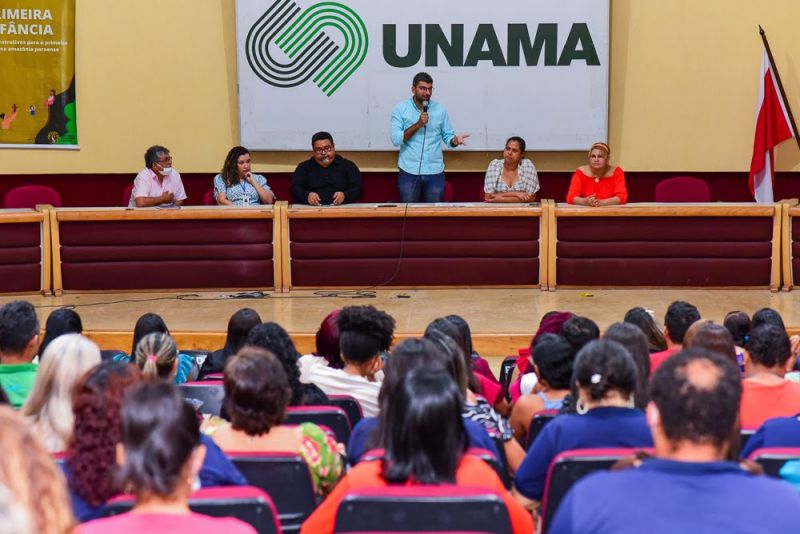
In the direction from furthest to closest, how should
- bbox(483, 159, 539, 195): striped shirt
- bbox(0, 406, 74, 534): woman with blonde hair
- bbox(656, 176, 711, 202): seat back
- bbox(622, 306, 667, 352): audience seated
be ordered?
bbox(656, 176, 711, 202): seat back → bbox(483, 159, 539, 195): striped shirt → bbox(622, 306, 667, 352): audience seated → bbox(0, 406, 74, 534): woman with blonde hair

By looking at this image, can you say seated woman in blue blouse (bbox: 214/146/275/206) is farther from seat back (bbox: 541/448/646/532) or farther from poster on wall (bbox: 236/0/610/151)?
seat back (bbox: 541/448/646/532)

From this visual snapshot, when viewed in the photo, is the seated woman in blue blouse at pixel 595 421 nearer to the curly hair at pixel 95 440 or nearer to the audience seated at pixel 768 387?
the audience seated at pixel 768 387

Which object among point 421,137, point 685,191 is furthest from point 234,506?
point 685,191

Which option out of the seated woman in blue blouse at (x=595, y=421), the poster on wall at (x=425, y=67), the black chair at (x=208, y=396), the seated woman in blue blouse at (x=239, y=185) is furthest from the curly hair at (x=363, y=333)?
the poster on wall at (x=425, y=67)

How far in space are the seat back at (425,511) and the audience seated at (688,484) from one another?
310 mm

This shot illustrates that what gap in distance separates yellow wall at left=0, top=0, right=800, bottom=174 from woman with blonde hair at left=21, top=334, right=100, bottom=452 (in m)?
7.66

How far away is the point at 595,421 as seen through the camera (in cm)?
320

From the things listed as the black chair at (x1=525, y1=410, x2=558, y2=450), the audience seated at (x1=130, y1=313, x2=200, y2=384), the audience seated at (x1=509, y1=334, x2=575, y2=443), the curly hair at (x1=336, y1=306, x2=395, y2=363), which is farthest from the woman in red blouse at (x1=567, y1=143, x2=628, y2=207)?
the black chair at (x1=525, y1=410, x2=558, y2=450)

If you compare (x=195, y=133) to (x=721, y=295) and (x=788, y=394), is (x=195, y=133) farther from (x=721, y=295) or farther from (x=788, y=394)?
(x=788, y=394)

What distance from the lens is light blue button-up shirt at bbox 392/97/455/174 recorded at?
9.67 meters

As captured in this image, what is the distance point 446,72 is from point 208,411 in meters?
6.86

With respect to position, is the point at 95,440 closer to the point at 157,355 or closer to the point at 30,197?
the point at 157,355

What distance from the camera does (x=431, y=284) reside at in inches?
350

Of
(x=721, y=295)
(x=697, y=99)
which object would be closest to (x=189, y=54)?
(x=697, y=99)
